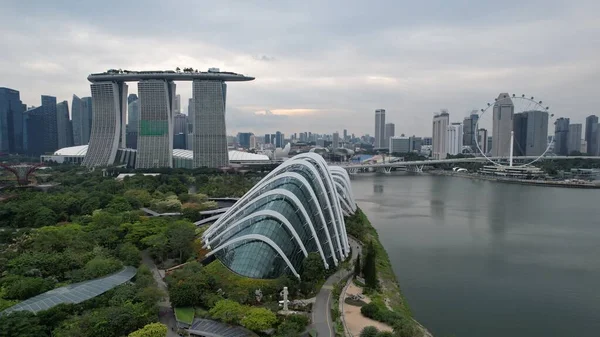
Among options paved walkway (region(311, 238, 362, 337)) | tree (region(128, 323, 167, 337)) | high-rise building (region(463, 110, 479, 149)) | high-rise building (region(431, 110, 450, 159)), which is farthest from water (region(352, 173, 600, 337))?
high-rise building (region(463, 110, 479, 149))

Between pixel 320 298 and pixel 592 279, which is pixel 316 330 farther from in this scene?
pixel 592 279

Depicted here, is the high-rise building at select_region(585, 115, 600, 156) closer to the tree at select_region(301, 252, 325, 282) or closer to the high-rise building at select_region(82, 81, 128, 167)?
the high-rise building at select_region(82, 81, 128, 167)

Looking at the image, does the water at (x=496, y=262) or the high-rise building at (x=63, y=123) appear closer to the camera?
the water at (x=496, y=262)

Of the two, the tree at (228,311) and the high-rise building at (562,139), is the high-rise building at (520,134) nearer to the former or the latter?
the high-rise building at (562,139)

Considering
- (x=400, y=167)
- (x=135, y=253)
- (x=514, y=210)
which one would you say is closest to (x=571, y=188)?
(x=514, y=210)

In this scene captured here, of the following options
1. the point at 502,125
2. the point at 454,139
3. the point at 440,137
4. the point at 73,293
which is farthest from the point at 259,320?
the point at 454,139

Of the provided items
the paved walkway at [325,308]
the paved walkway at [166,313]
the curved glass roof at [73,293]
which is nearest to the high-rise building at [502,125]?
the paved walkway at [325,308]
